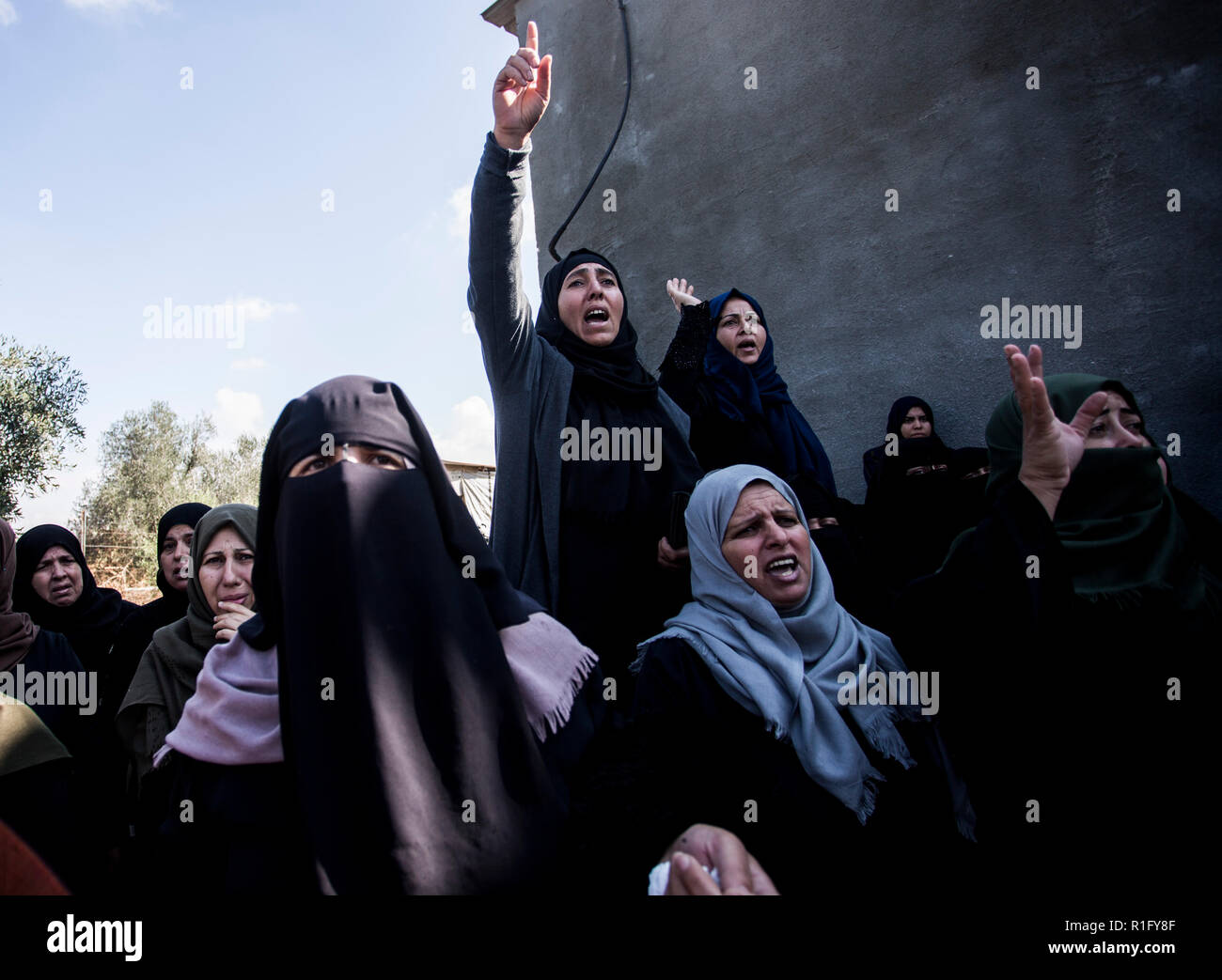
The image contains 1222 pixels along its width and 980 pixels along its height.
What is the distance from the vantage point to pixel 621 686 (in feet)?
7.63

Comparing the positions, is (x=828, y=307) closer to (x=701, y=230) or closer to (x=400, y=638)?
(x=701, y=230)

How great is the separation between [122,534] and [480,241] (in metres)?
26.1

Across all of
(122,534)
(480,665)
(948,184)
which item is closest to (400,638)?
(480,665)

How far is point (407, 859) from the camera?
138cm

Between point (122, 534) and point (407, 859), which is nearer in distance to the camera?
point (407, 859)

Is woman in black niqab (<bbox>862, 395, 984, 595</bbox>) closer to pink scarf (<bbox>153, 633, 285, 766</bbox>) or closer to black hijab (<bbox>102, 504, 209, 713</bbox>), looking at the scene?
pink scarf (<bbox>153, 633, 285, 766</bbox>)

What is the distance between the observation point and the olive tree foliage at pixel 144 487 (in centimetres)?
2319

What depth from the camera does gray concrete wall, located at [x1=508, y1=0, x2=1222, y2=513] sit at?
3.27 meters

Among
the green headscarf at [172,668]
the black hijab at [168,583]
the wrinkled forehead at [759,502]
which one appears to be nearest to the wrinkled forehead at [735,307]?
the wrinkled forehead at [759,502]

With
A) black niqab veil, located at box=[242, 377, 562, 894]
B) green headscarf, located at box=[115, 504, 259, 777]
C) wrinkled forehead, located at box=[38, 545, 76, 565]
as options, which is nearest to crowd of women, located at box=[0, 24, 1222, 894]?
black niqab veil, located at box=[242, 377, 562, 894]

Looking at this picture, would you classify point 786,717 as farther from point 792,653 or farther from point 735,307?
point 735,307

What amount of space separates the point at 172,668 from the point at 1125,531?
2.82 meters

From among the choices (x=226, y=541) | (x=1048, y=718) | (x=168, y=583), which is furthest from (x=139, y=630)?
(x=1048, y=718)

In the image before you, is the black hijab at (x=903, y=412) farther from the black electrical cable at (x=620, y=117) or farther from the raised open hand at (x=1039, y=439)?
the black electrical cable at (x=620, y=117)
